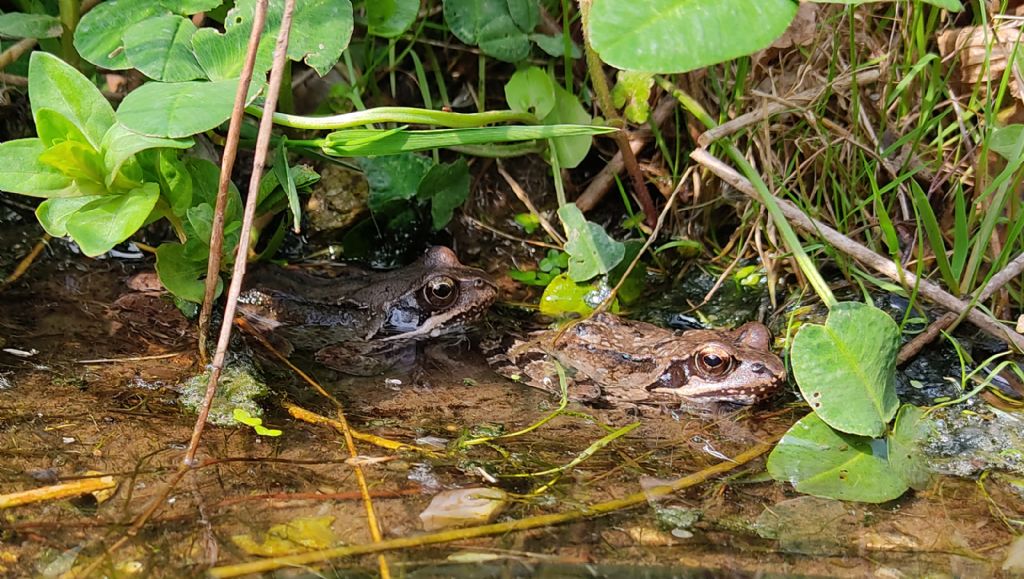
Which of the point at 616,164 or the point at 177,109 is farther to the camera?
the point at 616,164

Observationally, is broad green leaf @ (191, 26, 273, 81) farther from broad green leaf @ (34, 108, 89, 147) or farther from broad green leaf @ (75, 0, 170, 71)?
broad green leaf @ (34, 108, 89, 147)

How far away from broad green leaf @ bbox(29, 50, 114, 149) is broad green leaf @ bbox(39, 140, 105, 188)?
92mm

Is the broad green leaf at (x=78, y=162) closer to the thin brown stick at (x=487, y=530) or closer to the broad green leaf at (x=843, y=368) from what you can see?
the thin brown stick at (x=487, y=530)

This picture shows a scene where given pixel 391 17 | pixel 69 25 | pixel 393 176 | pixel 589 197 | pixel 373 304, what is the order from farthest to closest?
pixel 589 197, pixel 373 304, pixel 393 176, pixel 391 17, pixel 69 25

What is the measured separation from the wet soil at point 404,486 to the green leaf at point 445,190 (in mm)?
979

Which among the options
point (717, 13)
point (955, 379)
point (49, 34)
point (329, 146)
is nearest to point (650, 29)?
point (717, 13)

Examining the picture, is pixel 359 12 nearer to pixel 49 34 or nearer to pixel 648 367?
pixel 49 34

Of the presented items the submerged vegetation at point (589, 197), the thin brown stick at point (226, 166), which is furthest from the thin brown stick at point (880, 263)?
the thin brown stick at point (226, 166)

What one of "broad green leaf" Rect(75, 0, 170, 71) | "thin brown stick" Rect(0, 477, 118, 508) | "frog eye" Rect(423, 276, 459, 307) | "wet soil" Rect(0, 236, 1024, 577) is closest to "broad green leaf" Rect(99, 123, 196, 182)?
"broad green leaf" Rect(75, 0, 170, 71)

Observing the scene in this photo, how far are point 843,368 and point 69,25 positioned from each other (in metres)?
3.09

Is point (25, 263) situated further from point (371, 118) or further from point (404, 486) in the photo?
point (404, 486)

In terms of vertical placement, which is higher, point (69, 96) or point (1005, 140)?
point (69, 96)

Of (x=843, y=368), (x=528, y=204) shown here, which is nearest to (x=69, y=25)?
(x=528, y=204)

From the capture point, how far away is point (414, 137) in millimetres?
2963
